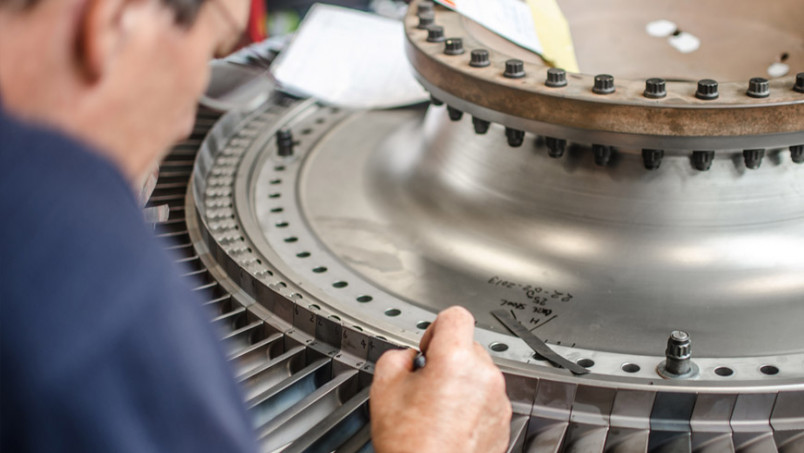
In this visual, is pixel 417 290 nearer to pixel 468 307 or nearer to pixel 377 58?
pixel 468 307

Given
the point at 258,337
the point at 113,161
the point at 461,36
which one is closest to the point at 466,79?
the point at 461,36

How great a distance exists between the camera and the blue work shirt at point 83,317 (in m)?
0.53

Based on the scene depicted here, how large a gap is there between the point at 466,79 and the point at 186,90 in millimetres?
849

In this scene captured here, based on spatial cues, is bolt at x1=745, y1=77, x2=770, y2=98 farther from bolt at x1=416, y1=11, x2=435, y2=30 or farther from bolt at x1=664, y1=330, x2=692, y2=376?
bolt at x1=416, y1=11, x2=435, y2=30

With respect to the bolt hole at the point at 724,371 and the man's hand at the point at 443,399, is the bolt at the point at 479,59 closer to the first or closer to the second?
the man's hand at the point at 443,399

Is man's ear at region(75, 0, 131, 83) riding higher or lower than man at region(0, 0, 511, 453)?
higher

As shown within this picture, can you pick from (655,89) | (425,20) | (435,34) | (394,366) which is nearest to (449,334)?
(394,366)

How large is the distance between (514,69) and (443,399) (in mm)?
642

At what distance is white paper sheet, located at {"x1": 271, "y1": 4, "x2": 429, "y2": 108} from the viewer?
229cm

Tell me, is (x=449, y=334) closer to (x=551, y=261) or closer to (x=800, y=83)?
(x=551, y=261)

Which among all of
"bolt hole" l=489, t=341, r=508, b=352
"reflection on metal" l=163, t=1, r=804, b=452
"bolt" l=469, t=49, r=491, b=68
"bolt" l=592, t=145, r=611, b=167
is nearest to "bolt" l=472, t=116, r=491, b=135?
"reflection on metal" l=163, t=1, r=804, b=452

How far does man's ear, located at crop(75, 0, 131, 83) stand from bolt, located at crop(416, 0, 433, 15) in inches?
51.4

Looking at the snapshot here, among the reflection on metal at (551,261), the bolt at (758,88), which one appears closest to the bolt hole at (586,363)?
the reflection on metal at (551,261)

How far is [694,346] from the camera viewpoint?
4.37 ft
